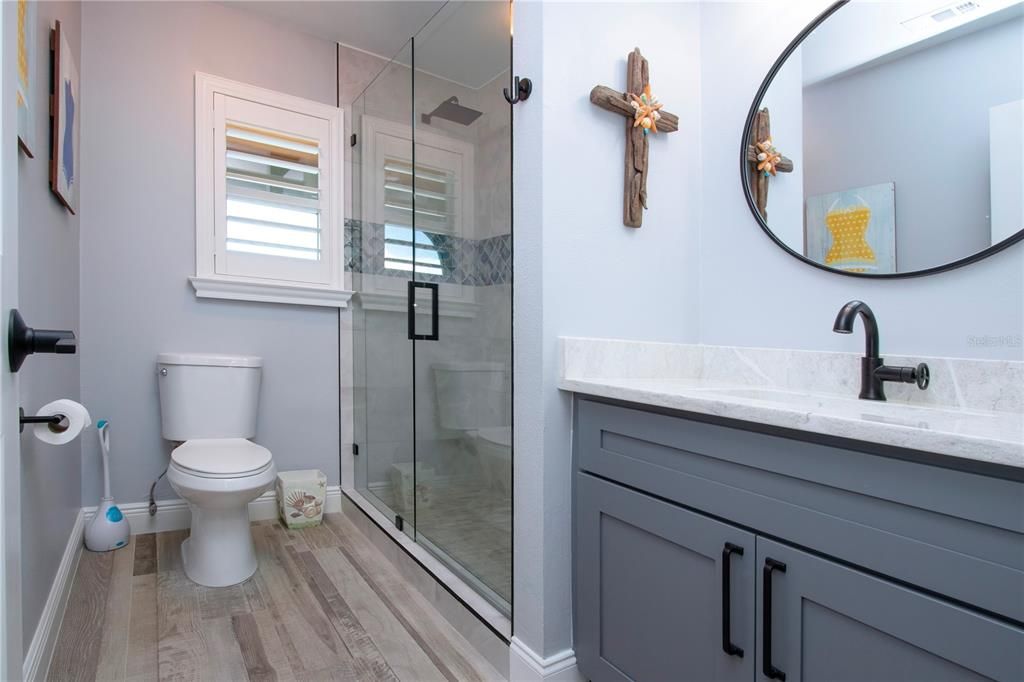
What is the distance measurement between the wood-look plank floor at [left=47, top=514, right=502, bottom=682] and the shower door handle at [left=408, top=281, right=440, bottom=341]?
36.5 inches

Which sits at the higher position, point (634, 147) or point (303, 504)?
point (634, 147)

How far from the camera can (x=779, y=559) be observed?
0.97 metres

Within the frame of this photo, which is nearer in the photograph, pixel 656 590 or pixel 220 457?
pixel 656 590

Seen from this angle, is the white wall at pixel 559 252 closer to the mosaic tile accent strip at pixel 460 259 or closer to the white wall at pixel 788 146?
the mosaic tile accent strip at pixel 460 259

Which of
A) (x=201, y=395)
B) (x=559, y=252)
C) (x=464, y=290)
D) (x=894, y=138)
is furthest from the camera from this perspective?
(x=201, y=395)

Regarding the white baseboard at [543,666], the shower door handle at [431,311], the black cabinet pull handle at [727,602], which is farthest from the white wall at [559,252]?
the shower door handle at [431,311]

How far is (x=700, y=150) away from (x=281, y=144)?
6.65 ft

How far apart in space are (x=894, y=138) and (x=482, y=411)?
1.33 m

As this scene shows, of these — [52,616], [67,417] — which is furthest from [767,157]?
[52,616]

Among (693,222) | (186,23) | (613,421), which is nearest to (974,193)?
(693,222)

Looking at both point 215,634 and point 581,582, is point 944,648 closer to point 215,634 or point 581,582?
point 581,582

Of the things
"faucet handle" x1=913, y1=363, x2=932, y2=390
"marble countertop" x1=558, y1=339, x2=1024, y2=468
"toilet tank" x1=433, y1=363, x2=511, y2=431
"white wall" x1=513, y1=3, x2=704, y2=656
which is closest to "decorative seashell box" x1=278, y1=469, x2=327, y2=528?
"toilet tank" x1=433, y1=363, x2=511, y2=431

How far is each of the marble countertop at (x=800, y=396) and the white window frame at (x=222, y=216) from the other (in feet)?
5.87

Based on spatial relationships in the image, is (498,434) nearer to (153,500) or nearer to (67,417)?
(67,417)
